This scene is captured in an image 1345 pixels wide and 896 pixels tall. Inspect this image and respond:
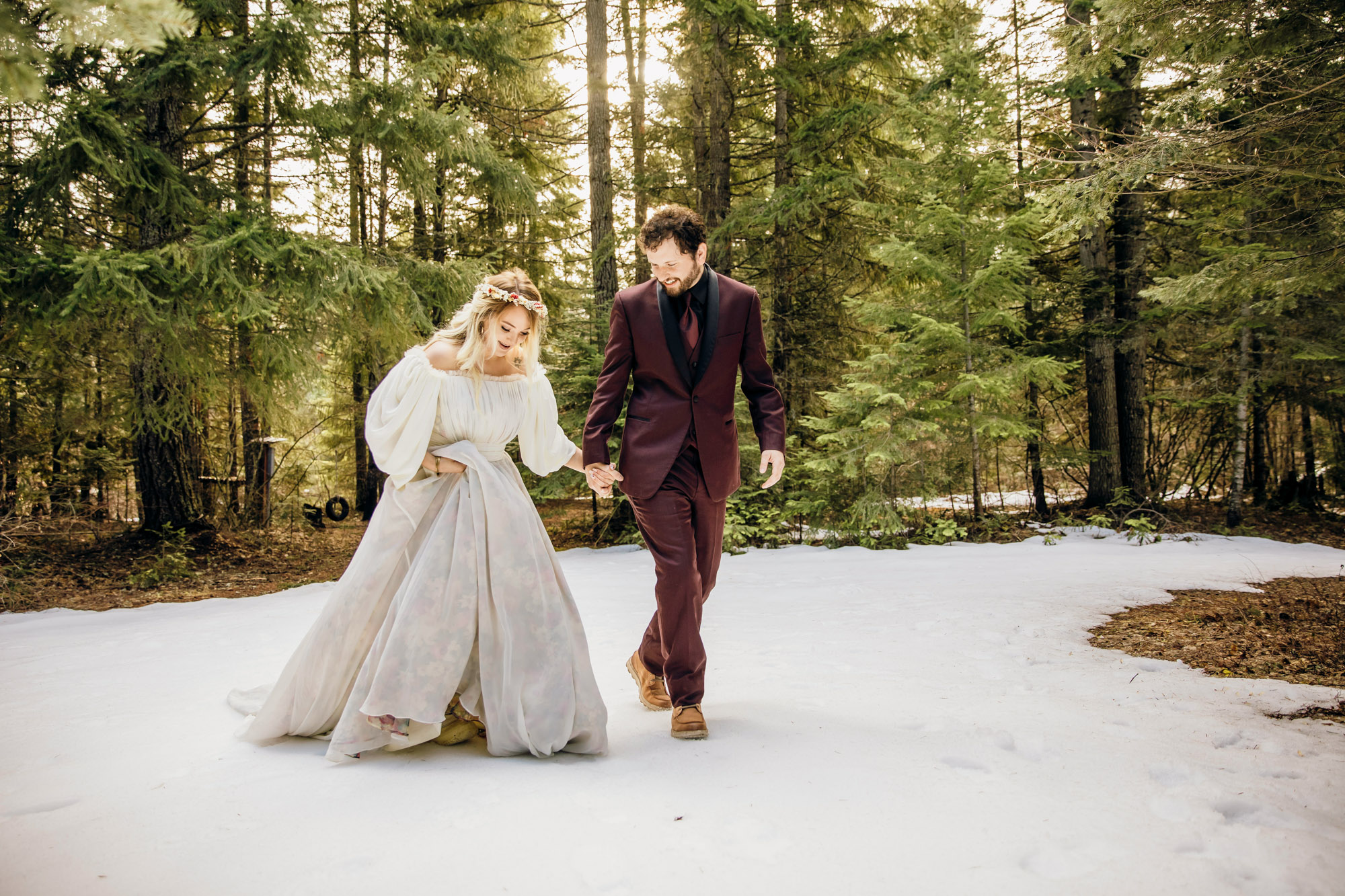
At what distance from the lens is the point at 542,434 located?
306 cm

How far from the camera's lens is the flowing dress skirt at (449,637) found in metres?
2.48

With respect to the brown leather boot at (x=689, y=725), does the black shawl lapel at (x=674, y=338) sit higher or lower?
higher

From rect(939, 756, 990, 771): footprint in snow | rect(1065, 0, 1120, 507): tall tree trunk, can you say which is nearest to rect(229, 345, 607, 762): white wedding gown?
rect(939, 756, 990, 771): footprint in snow

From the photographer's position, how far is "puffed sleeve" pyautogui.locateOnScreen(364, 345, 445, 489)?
104 inches

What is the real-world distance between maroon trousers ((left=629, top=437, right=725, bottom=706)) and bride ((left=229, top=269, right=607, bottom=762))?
1.15 ft

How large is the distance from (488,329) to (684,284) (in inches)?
31.9

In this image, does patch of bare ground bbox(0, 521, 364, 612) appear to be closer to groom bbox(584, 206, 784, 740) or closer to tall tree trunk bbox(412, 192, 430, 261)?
tall tree trunk bbox(412, 192, 430, 261)

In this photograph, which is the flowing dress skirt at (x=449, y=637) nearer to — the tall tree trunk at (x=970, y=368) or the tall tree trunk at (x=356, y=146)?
the tall tree trunk at (x=356, y=146)

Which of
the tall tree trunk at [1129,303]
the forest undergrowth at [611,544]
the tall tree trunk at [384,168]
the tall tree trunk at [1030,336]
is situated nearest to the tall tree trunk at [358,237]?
the tall tree trunk at [384,168]

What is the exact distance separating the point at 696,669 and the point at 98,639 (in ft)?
13.8

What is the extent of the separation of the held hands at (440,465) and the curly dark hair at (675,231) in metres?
1.12

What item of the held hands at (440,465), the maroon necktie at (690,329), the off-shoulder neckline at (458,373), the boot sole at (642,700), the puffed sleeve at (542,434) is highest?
the maroon necktie at (690,329)

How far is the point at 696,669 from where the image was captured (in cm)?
278

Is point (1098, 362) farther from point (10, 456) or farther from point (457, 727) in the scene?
point (10, 456)
